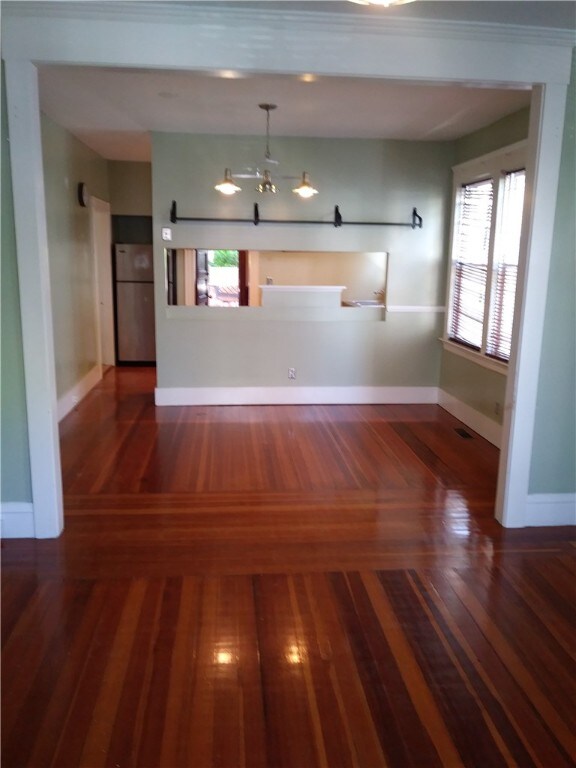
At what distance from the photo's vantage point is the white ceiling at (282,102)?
307 cm

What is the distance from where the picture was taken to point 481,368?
5219 mm

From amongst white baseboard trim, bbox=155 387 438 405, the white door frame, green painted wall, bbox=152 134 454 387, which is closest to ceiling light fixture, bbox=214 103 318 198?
green painted wall, bbox=152 134 454 387

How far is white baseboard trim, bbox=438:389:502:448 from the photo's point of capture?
4.95 m

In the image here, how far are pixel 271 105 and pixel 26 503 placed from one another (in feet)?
10.8

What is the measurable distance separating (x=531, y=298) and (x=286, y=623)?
2.11 m

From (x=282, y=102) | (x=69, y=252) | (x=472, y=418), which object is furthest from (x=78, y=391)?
(x=472, y=418)

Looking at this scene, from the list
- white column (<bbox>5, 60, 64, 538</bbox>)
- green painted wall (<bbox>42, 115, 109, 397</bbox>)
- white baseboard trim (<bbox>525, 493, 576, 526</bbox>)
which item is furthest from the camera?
green painted wall (<bbox>42, 115, 109, 397</bbox>)

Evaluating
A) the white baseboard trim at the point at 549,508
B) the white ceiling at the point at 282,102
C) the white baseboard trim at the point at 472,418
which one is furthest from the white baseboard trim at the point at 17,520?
the white baseboard trim at the point at 472,418

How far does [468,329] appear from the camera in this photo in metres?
5.60

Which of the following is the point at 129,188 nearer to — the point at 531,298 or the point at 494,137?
the point at 494,137

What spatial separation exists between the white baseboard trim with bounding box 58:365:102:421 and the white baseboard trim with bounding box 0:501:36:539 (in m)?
2.36

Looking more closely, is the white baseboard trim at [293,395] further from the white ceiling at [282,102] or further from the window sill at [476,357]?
the white ceiling at [282,102]

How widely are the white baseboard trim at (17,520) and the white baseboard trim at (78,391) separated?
2358mm

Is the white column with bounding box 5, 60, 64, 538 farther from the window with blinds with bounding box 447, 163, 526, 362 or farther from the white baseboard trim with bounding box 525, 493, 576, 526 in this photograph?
the window with blinds with bounding box 447, 163, 526, 362
